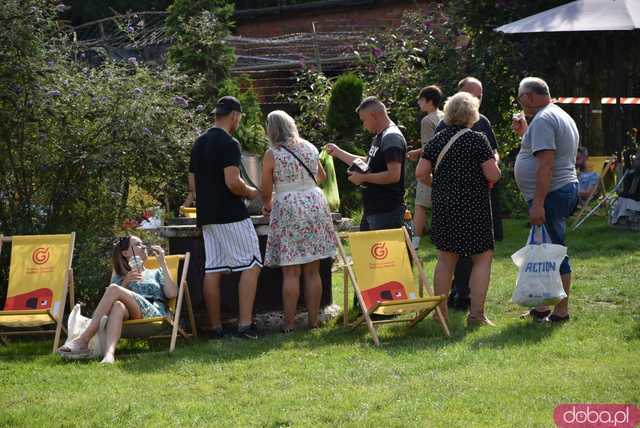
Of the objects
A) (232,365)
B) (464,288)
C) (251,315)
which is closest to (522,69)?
(464,288)

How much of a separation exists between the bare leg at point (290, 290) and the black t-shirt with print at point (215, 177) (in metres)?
0.52

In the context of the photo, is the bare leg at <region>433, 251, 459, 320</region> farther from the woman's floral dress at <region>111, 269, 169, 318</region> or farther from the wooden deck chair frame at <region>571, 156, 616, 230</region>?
the wooden deck chair frame at <region>571, 156, 616, 230</region>

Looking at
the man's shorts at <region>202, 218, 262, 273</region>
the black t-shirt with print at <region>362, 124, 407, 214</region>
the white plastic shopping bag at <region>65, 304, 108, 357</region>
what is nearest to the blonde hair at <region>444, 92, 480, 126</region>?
the black t-shirt with print at <region>362, 124, 407, 214</region>

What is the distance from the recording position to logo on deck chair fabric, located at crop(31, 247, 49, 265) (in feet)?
25.0

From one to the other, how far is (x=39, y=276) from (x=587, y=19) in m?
6.98

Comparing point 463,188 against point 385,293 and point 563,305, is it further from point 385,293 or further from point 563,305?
point 563,305

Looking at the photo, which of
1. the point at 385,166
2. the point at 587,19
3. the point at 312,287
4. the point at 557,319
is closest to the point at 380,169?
the point at 385,166

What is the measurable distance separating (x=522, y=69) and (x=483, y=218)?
701 cm

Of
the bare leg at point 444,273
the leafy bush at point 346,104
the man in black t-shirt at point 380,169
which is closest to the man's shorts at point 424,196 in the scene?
the man in black t-shirt at point 380,169

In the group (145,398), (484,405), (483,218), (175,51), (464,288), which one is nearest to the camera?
(484,405)

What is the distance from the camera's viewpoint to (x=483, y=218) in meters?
7.21

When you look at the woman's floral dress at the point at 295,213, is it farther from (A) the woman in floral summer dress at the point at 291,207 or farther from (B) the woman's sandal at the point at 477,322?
(B) the woman's sandal at the point at 477,322

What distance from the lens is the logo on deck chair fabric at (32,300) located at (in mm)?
7477

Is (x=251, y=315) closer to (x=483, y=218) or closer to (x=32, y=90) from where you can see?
(x=483, y=218)
